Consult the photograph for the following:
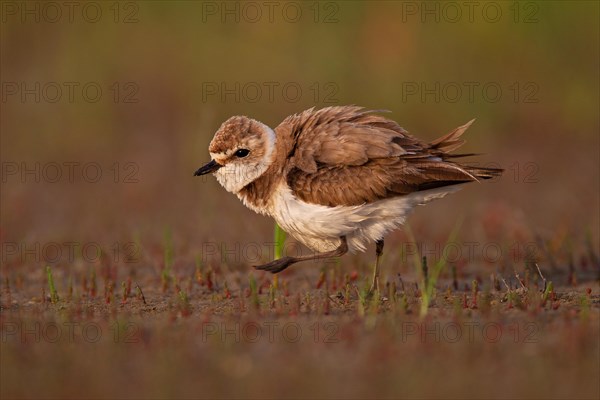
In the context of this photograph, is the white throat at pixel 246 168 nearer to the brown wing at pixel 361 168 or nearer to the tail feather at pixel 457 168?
the brown wing at pixel 361 168

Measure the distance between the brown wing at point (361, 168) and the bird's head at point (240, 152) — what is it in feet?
0.92

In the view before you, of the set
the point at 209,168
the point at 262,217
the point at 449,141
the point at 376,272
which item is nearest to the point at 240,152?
the point at 209,168

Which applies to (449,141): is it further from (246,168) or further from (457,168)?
(246,168)

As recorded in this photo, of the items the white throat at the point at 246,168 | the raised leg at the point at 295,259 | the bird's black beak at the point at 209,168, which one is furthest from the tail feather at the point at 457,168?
the bird's black beak at the point at 209,168

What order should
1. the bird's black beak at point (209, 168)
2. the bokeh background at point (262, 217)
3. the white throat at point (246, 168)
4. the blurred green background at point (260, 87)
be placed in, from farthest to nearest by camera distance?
the blurred green background at point (260, 87) < the bird's black beak at point (209, 168) < the white throat at point (246, 168) < the bokeh background at point (262, 217)

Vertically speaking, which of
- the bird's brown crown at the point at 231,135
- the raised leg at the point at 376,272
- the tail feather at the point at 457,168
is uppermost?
the bird's brown crown at the point at 231,135

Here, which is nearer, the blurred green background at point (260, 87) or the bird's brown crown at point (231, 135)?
the bird's brown crown at point (231, 135)

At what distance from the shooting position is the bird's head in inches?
291

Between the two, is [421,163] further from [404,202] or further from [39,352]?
[39,352]

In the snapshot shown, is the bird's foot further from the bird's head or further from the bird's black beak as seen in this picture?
the bird's black beak

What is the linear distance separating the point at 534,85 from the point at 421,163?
6370mm

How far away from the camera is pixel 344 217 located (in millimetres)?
7090

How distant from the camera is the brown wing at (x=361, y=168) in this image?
23.0 feet

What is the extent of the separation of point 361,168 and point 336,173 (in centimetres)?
20
